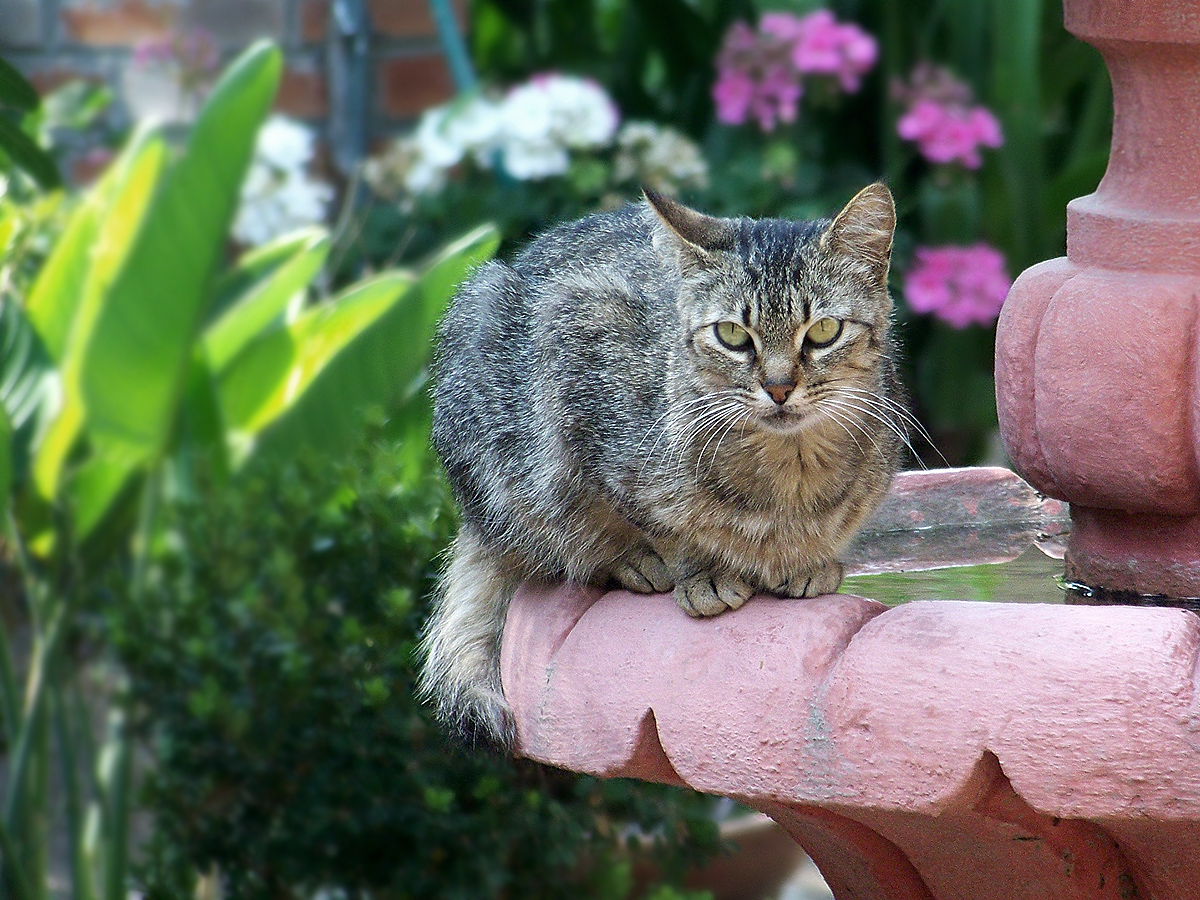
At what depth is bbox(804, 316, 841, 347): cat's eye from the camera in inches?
64.1

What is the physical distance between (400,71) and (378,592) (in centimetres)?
201

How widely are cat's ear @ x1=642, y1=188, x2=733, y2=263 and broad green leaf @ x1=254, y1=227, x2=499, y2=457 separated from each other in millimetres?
870

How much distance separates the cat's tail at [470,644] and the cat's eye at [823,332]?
0.46 metres

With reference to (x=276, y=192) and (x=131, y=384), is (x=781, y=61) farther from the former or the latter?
(x=131, y=384)

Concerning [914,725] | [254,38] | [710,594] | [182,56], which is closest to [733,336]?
[710,594]

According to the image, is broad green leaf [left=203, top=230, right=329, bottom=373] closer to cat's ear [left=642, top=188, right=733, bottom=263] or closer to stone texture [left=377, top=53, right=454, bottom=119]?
cat's ear [left=642, top=188, right=733, bottom=263]

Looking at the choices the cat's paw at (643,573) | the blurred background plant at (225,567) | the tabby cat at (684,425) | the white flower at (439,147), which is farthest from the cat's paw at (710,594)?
the white flower at (439,147)

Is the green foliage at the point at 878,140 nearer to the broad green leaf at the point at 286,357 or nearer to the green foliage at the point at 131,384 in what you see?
the broad green leaf at the point at 286,357

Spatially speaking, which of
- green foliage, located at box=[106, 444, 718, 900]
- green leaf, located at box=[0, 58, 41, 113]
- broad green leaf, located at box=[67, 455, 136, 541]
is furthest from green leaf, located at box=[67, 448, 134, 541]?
green leaf, located at box=[0, 58, 41, 113]

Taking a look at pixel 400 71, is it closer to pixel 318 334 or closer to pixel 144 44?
pixel 144 44

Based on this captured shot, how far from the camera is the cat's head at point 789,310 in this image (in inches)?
62.7

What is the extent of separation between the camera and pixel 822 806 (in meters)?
1.23

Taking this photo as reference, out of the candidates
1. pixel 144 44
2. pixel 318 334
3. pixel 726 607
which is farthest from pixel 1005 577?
pixel 144 44

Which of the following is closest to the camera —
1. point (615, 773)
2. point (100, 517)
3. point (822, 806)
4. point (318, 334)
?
point (822, 806)
